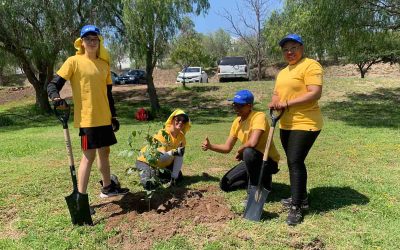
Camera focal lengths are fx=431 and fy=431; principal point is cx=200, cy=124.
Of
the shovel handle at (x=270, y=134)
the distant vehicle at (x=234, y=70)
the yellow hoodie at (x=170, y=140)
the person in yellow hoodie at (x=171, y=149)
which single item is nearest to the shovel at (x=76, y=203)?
the person in yellow hoodie at (x=171, y=149)

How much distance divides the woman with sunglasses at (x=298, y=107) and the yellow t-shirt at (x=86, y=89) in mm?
1708

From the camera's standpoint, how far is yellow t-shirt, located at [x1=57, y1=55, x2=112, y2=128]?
4.14 meters

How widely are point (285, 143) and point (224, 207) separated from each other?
2.97ft

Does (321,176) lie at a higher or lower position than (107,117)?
lower

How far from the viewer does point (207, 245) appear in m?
3.65

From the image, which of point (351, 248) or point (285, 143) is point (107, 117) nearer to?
point (285, 143)

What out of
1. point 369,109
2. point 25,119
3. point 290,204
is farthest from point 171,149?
point 25,119

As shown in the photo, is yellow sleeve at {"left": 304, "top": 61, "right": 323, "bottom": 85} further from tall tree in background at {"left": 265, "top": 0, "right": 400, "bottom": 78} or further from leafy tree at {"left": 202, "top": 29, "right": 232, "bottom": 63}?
leafy tree at {"left": 202, "top": 29, "right": 232, "bottom": 63}

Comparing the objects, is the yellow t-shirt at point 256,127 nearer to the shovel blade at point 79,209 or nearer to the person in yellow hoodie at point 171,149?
the person in yellow hoodie at point 171,149

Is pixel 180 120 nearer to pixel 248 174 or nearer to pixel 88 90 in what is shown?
pixel 248 174

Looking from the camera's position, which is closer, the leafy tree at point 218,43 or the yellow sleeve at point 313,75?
the yellow sleeve at point 313,75

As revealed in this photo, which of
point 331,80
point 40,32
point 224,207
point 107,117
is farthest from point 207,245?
point 331,80

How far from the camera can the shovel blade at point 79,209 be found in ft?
13.3

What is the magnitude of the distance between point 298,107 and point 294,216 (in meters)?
1.04
